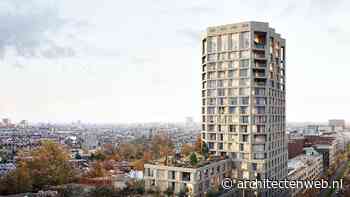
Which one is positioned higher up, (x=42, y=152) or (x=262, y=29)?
(x=262, y=29)

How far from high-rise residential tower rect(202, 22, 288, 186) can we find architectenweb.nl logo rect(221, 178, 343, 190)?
138cm

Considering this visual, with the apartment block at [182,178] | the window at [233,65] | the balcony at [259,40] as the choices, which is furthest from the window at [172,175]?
the balcony at [259,40]

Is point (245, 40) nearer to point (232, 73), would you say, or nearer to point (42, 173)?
point (232, 73)

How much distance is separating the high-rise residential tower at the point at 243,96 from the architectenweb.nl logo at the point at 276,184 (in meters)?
1.38

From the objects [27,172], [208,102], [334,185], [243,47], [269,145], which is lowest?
[334,185]

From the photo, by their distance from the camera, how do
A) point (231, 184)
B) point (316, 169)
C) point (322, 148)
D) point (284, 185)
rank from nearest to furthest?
point (231, 184) < point (284, 185) < point (316, 169) < point (322, 148)

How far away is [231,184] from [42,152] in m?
53.7

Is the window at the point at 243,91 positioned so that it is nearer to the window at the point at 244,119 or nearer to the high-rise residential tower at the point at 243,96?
the high-rise residential tower at the point at 243,96

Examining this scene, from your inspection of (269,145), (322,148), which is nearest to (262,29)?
(269,145)

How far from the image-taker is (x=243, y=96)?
7738 cm

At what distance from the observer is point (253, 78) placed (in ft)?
252

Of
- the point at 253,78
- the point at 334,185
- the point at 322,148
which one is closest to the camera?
the point at 253,78

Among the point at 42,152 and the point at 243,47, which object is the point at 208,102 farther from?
the point at 42,152

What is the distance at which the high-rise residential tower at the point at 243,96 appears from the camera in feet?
252
